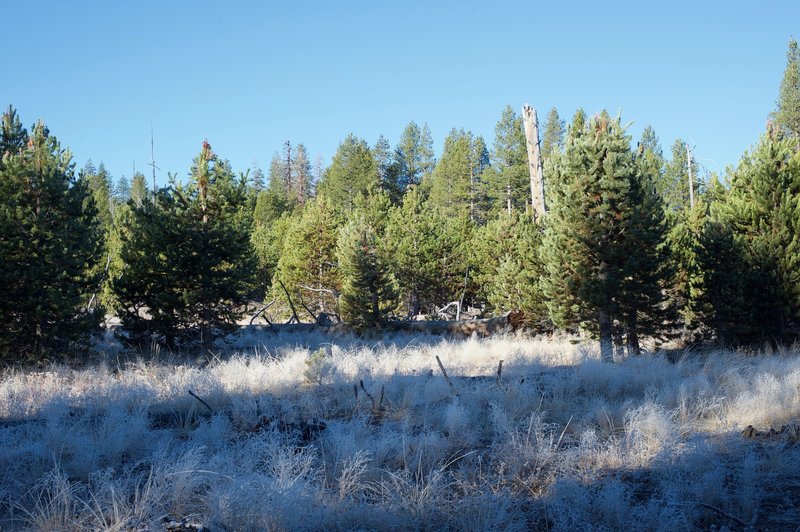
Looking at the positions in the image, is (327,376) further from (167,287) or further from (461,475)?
(167,287)

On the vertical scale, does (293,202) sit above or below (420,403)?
above

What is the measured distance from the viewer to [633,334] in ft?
43.0

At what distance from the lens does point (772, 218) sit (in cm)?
1316

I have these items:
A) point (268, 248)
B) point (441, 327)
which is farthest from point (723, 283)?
point (268, 248)

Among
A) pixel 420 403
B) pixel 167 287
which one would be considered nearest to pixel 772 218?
pixel 420 403

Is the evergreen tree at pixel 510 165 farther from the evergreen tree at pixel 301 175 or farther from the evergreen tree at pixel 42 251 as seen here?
the evergreen tree at pixel 42 251

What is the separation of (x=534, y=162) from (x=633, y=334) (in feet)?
28.0

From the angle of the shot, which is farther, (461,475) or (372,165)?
(372,165)

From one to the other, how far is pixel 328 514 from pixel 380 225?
25.0 m

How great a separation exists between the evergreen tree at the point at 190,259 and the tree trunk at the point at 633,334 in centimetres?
928

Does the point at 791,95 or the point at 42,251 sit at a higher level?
the point at 791,95

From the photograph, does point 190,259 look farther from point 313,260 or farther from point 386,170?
point 386,170

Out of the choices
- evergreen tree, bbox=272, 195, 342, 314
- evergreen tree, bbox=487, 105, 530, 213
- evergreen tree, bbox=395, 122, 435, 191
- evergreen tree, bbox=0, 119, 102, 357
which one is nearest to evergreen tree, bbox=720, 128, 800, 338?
evergreen tree, bbox=0, 119, 102, 357

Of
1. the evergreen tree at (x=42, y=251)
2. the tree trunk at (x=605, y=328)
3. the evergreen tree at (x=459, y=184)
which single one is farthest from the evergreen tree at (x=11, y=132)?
the evergreen tree at (x=459, y=184)
